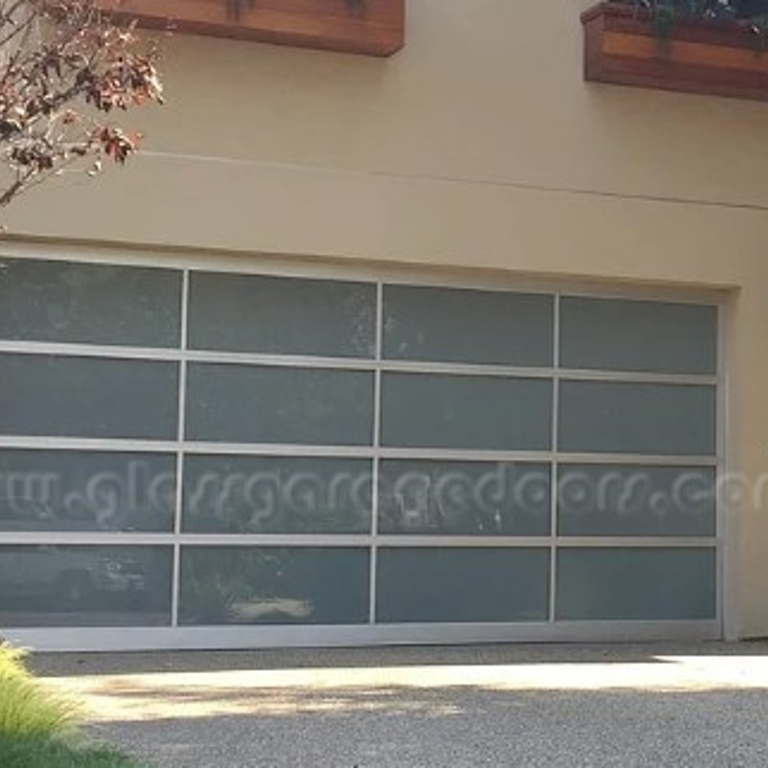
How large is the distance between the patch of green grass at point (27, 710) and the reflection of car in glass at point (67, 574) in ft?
11.6

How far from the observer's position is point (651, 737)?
7.96 metres

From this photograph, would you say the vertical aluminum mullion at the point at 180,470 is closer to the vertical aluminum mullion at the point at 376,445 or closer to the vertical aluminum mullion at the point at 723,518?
the vertical aluminum mullion at the point at 376,445

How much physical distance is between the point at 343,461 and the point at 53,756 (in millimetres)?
5883

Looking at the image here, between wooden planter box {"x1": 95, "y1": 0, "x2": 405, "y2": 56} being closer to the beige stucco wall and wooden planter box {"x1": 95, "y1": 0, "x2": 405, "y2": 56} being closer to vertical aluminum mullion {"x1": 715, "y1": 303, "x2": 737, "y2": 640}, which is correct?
the beige stucco wall

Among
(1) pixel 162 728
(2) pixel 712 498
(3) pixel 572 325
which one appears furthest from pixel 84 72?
(2) pixel 712 498

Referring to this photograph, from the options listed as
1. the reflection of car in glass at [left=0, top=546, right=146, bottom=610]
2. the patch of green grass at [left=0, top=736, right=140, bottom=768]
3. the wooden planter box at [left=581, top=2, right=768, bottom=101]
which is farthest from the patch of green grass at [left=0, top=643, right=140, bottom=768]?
the wooden planter box at [left=581, top=2, right=768, bottom=101]

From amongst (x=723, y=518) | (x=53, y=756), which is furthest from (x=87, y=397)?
(x=723, y=518)

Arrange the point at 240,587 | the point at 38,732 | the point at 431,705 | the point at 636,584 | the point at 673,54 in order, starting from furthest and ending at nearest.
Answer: the point at 636,584
the point at 673,54
the point at 240,587
the point at 431,705
the point at 38,732

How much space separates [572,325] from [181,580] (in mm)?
3861

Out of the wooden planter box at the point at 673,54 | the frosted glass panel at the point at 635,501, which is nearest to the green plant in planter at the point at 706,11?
the wooden planter box at the point at 673,54

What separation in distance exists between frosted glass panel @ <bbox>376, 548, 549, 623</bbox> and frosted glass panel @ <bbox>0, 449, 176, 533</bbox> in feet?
6.07

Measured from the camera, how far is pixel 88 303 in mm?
11047

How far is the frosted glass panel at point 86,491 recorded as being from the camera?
1081 cm

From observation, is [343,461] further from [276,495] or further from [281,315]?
[281,315]
